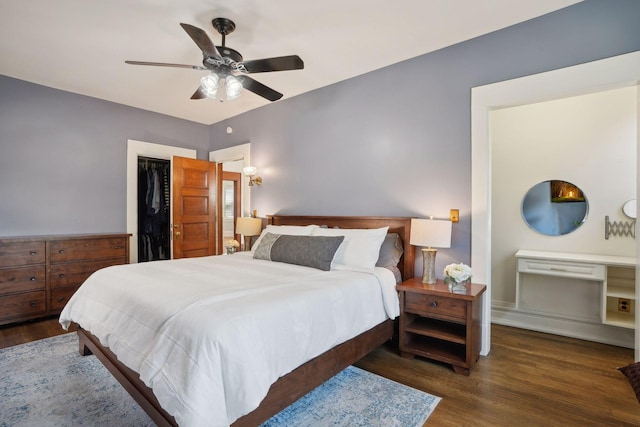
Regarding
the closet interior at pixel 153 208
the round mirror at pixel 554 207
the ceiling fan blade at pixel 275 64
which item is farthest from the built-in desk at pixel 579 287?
the closet interior at pixel 153 208

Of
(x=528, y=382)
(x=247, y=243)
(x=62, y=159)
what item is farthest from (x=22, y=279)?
(x=528, y=382)

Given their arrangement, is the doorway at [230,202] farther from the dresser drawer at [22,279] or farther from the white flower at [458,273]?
the white flower at [458,273]

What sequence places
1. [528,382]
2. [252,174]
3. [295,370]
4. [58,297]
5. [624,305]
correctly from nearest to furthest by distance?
1. [295,370]
2. [528,382]
3. [624,305]
4. [58,297]
5. [252,174]

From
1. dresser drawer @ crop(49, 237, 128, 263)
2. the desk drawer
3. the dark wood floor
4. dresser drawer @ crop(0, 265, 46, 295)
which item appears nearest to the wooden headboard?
the dark wood floor

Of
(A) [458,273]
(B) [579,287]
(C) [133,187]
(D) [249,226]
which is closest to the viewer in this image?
(A) [458,273]

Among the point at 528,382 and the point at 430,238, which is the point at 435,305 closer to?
the point at 430,238

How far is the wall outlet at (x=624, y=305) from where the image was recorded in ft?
9.74

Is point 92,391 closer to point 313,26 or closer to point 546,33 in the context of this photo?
point 313,26

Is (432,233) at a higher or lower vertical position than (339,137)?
lower

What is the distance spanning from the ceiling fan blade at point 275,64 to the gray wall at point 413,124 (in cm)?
135

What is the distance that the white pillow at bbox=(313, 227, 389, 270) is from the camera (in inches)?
107

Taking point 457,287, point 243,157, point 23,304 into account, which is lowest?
point 23,304

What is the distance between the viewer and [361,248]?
2771 millimetres

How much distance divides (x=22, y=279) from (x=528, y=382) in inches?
190
